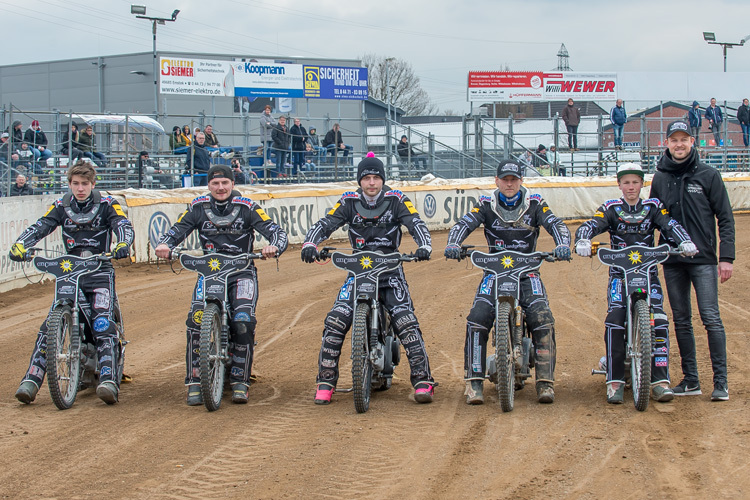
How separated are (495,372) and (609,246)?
142 cm

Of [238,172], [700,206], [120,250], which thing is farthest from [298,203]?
A: [700,206]

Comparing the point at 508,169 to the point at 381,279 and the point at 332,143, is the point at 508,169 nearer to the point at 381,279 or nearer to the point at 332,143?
the point at 381,279

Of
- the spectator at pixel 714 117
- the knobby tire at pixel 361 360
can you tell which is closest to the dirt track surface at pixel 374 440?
the knobby tire at pixel 361 360

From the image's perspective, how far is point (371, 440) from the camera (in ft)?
19.6

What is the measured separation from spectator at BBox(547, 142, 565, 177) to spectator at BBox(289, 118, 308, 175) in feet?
28.2

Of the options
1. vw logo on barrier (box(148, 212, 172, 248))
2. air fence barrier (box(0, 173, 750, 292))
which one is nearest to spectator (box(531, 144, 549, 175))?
air fence barrier (box(0, 173, 750, 292))

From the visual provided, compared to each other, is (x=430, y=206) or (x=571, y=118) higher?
(x=571, y=118)

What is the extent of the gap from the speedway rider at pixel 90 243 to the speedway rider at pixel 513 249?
2.90 metres

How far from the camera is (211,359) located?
6.96 meters

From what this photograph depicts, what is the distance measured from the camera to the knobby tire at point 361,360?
21.7 feet

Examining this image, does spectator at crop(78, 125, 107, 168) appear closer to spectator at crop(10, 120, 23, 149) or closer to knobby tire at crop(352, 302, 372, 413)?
spectator at crop(10, 120, 23, 149)

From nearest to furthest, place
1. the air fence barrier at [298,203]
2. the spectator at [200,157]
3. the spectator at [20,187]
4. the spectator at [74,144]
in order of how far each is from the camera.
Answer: the air fence barrier at [298,203] → the spectator at [20,187] → the spectator at [74,144] → the spectator at [200,157]

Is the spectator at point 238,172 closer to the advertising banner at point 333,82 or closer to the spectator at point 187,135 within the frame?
the spectator at point 187,135

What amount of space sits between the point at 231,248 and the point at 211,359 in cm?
108
